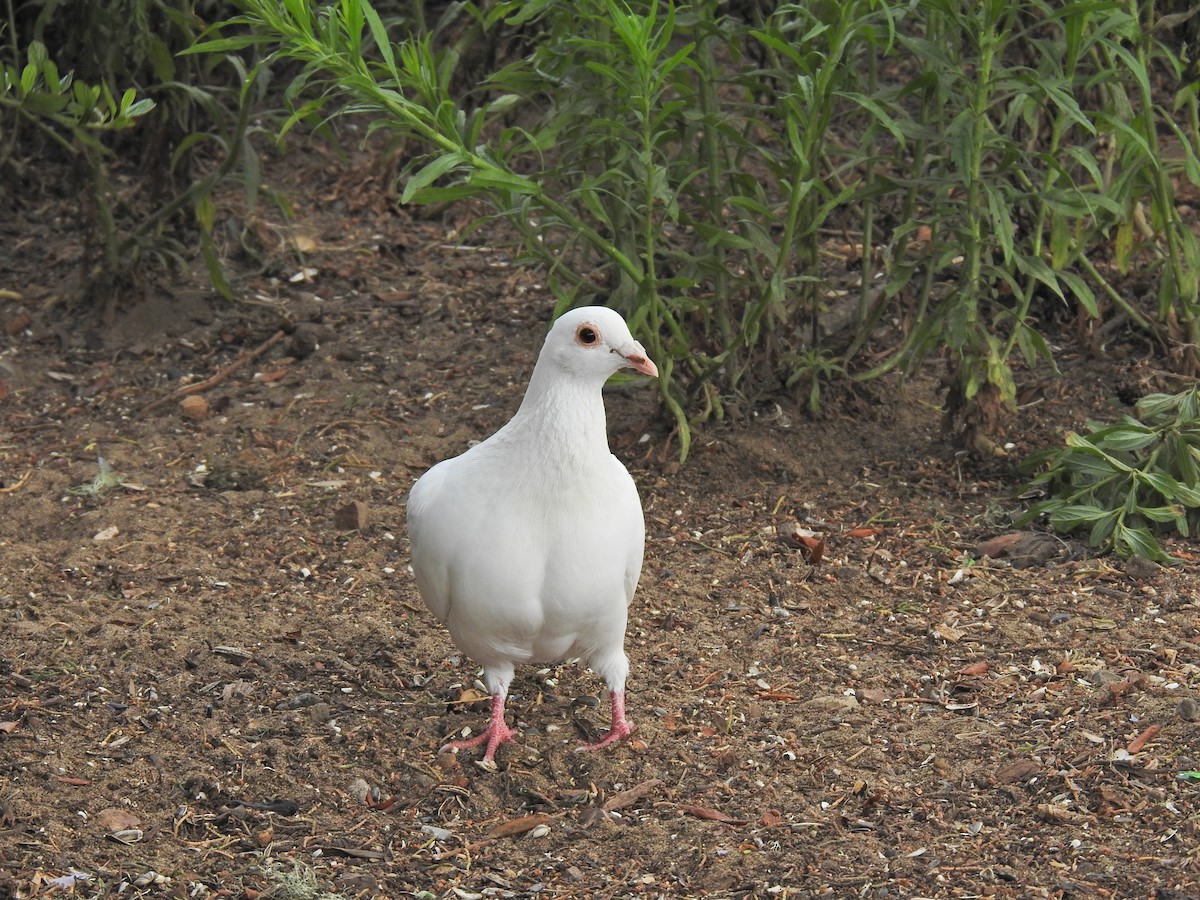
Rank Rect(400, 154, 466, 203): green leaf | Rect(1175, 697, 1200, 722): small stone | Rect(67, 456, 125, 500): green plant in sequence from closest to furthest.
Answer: Rect(1175, 697, 1200, 722): small stone, Rect(400, 154, 466, 203): green leaf, Rect(67, 456, 125, 500): green plant

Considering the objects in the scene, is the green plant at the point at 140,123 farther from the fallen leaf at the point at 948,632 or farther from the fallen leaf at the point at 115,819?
the fallen leaf at the point at 948,632

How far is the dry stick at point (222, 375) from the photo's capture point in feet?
20.1

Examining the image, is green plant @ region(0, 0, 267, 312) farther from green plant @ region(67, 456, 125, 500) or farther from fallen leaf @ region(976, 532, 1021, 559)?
fallen leaf @ region(976, 532, 1021, 559)

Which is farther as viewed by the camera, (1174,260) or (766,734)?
(1174,260)

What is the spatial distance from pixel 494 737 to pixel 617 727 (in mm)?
340

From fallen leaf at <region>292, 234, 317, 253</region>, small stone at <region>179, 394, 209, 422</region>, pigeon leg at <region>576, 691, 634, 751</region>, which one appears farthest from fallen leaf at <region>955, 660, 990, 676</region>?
fallen leaf at <region>292, 234, 317, 253</region>

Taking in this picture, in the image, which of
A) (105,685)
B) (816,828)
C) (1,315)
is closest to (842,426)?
(816,828)

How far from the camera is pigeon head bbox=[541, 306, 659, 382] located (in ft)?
11.7

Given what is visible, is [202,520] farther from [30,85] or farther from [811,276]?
[811,276]

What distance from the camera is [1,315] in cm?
678

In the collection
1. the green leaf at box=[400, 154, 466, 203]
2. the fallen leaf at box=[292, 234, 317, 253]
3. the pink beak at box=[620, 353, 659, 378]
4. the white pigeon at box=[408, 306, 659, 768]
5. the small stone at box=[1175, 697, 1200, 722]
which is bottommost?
the fallen leaf at box=[292, 234, 317, 253]

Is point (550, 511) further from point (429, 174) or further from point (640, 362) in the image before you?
point (429, 174)

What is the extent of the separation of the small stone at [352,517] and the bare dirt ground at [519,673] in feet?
0.04

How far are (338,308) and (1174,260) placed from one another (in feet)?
11.9
